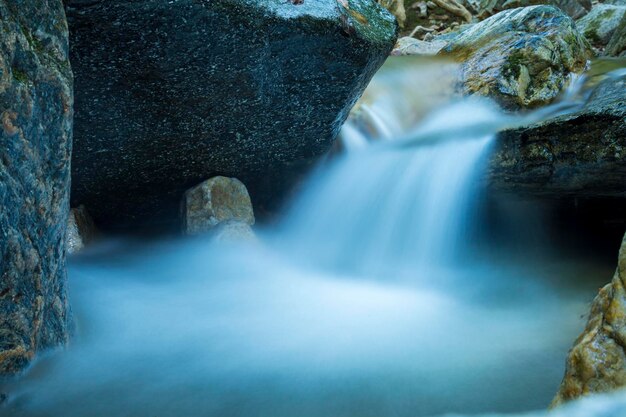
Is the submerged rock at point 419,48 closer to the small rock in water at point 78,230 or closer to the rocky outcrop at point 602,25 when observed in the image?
the rocky outcrop at point 602,25

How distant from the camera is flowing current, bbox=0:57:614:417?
2.24 metres

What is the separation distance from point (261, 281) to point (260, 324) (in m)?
0.97

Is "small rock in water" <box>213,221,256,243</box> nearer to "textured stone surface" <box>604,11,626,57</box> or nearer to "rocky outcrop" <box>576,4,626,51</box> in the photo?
"textured stone surface" <box>604,11,626,57</box>

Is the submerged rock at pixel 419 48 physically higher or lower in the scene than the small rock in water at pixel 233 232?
higher

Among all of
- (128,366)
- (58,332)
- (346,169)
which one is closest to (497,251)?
(346,169)

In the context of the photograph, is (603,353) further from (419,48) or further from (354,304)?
(419,48)

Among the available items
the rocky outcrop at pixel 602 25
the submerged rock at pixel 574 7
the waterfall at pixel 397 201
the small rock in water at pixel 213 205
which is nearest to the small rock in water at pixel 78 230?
the small rock in water at pixel 213 205

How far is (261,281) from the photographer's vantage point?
4051mm

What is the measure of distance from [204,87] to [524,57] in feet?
13.7

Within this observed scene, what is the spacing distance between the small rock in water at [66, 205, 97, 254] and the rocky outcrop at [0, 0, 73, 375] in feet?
7.73

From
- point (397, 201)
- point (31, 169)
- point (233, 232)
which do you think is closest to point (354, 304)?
point (233, 232)

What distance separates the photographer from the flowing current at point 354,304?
224cm

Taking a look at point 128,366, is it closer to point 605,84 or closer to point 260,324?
point 260,324

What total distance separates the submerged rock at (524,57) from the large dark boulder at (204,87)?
233 cm
